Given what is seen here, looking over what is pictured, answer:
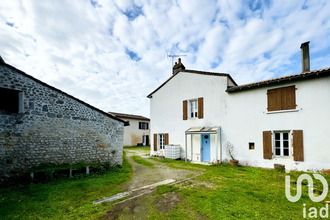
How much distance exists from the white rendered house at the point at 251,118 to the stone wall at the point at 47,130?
19.0ft

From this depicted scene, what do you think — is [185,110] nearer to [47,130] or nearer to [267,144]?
[267,144]

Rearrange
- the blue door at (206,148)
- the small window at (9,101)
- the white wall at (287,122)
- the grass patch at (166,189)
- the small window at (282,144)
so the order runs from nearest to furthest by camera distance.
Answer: the grass patch at (166,189)
the small window at (9,101)
the white wall at (287,122)
the small window at (282,144)
the blue door at (206,148)

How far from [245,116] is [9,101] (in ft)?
38.7

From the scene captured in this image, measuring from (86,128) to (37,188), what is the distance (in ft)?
9.92

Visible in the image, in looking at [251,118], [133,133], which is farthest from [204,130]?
[133,133]

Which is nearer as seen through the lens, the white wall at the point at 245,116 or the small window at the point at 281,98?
the white wall at the point at 245,116

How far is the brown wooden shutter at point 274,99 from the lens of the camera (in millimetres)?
8148

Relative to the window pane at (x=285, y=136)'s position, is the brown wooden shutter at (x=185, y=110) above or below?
above

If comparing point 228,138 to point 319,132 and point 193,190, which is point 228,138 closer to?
point 319,132

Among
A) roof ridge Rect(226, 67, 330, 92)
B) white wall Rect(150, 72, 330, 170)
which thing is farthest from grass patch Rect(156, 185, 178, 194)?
roof ridge Rect(226, 67, 330, 92)

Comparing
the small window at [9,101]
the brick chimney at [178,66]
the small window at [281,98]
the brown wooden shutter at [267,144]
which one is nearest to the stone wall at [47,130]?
the small window at [9,101]

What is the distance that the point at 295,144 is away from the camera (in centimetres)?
749

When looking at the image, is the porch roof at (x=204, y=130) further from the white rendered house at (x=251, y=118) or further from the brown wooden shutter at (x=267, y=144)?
the brown wooden shutter at (x=267, y=144)

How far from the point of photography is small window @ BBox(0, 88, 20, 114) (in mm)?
6059
